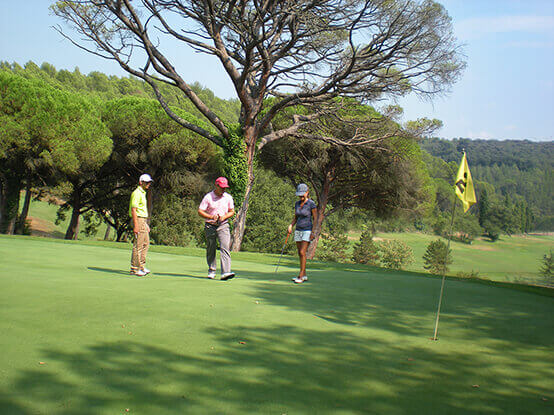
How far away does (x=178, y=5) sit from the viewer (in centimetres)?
2098

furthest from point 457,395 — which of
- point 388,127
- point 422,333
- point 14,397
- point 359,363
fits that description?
point 388,127

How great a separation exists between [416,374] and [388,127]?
25.6m

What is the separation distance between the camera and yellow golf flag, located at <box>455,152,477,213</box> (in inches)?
221

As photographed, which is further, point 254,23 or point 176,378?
point 254,23

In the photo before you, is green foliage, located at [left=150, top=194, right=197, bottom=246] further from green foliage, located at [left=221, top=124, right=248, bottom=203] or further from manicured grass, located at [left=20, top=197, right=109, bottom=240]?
green foliage, located at [left=221, top=124, right=248, bottom=203]

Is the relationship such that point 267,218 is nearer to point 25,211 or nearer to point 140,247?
point 25,211

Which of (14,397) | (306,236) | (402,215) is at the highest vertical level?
(402,215)

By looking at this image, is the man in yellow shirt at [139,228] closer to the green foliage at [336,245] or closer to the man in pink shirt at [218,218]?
the man in pink shirt at [218,218]

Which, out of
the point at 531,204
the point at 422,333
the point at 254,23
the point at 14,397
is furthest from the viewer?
the point at 531,204

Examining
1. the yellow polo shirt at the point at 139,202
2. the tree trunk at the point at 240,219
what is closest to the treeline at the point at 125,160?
the tree trunk at the point at 240,219

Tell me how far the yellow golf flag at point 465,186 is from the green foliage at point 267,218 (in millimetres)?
44324

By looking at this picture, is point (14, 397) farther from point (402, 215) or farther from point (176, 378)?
point (402, 215)

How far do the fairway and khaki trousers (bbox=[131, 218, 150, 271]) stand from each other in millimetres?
1537

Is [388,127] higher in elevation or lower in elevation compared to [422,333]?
higher
